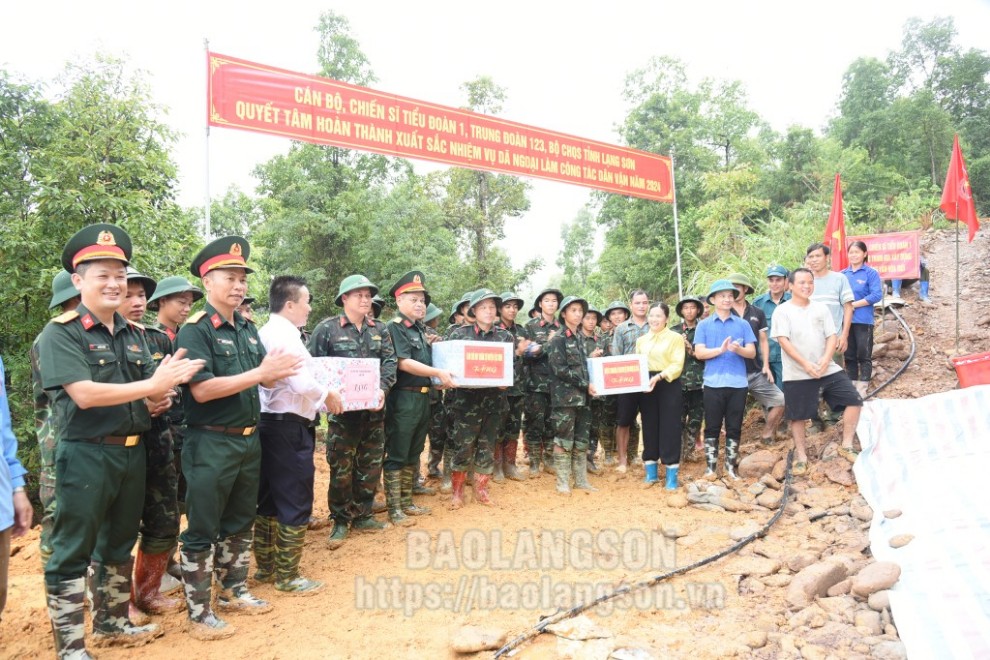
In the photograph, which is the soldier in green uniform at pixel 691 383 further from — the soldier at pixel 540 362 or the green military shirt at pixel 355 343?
the green military shirt at pixel 355 343

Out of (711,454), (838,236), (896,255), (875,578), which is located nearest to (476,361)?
(711,454)

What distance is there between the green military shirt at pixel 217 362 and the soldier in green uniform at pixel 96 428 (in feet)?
0.49

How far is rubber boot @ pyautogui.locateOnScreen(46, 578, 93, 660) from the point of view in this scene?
286 cm

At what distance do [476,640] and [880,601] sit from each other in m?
2.33

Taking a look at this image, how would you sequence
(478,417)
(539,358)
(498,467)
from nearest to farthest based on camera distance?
(478,417) < (539,358) < (498,467)

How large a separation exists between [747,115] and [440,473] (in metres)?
24.5

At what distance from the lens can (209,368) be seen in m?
3.34

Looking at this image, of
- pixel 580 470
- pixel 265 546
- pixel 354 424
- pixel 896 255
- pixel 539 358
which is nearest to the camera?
pixel 265 546

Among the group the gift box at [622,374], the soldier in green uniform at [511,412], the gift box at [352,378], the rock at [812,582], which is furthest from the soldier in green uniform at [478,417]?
the rock at [812,582]

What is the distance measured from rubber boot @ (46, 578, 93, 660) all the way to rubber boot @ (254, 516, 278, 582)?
1345mm

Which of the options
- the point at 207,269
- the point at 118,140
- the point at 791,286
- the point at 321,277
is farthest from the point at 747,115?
the point at 207,269

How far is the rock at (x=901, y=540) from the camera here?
3.87 m

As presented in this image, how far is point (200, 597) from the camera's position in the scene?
11.2ft

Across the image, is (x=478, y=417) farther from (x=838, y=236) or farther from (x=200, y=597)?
(x=838, y=236)
